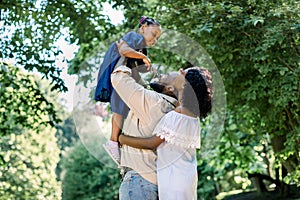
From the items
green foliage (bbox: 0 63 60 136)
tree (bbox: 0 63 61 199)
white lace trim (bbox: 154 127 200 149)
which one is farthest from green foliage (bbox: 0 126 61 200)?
white lace trim (bbox: 154 127 200 149)

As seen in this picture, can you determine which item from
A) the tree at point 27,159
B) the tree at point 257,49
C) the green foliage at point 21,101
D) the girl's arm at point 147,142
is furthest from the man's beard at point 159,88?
the tree at point 27,159

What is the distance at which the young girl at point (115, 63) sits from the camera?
196 centimetres

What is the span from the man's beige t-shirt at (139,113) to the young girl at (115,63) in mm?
96

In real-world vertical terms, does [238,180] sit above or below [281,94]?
below

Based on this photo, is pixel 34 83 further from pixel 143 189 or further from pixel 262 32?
pixel 143 189

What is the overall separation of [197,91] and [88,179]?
14728 mm

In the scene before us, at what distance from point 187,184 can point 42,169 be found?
14085 mm

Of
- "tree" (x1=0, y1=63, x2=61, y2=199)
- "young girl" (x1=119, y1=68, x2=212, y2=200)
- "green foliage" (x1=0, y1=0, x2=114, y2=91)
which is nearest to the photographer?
"young girl" (x1=119, y1=68, x2=212, y2=200)

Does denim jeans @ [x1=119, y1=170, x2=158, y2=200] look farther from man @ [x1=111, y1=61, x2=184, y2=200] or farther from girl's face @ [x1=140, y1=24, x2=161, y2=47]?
girl's face @ [x1=140, y1=24, x2=161, y2=47]

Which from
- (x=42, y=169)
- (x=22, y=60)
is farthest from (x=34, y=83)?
(x=42, y=169)

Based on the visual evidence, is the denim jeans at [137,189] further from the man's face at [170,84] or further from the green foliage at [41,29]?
the green foliage at [41,29]

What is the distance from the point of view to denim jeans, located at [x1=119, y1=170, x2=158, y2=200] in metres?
1.78

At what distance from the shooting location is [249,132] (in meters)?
8.01

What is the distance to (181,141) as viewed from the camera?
6.00 feet
